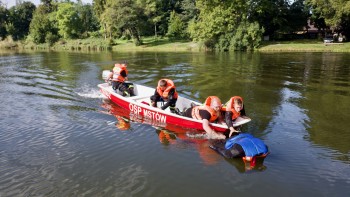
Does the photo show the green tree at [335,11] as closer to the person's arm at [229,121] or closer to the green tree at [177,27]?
the green tree at [177,27]

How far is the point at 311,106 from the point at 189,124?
5723mm

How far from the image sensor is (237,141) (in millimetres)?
8289

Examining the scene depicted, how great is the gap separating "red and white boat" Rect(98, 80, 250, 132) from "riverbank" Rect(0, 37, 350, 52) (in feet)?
102

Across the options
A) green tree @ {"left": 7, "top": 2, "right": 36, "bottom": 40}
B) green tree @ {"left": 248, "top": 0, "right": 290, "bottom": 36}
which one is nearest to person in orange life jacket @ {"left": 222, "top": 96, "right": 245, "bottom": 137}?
green tree @ {"left": 248, "top": 0, "right": 290, "bottom": 36}

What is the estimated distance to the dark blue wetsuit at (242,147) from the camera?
788cm

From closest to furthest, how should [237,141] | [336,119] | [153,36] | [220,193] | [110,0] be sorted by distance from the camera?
[220,193], [237,141], [336,119], [110,0], [153,36]

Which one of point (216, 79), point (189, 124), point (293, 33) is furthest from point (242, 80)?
point (293, 33)

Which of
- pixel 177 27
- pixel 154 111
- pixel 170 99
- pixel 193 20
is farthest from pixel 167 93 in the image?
pixel 177 27

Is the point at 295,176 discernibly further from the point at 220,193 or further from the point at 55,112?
the point at 55,112

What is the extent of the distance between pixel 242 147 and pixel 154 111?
3973 millimetres

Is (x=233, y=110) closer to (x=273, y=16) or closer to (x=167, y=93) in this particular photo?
(x=167, y=93)

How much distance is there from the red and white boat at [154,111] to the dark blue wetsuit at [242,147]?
101 centimetres

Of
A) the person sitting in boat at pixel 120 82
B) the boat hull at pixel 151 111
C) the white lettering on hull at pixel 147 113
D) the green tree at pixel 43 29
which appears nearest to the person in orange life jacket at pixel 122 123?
the boat hull at pixel 151 111

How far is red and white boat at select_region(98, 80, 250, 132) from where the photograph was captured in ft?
32.6
